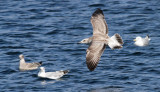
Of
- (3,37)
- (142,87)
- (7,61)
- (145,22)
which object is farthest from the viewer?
(145,22)

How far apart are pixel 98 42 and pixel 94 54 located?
2.16ft

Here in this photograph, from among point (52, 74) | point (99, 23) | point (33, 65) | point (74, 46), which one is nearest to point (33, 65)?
point (33, 65)

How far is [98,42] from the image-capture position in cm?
1741

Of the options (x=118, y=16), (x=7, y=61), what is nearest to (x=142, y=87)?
(x=7, y=61)

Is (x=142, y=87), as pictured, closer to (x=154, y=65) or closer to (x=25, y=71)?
(x=154, y=65)

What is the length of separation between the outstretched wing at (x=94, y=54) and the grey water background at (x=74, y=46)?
2575 mm

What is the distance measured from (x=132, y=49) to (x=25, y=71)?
5652 mm

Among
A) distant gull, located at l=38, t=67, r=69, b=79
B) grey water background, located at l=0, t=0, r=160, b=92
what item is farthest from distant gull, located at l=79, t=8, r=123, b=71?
distant gull, located at l=38, t=67, r=69, b=79

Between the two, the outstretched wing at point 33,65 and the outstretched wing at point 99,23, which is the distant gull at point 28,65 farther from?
the outstretched wing at point 99,23

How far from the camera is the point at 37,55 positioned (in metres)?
24.6

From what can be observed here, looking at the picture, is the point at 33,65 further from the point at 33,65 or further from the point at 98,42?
the point at 98,42

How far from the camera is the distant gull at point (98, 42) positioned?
16.8m

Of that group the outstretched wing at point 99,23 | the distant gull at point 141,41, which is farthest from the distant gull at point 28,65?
the distant gull at point 141,41

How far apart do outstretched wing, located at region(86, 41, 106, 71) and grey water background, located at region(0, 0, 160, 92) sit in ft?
8.45
